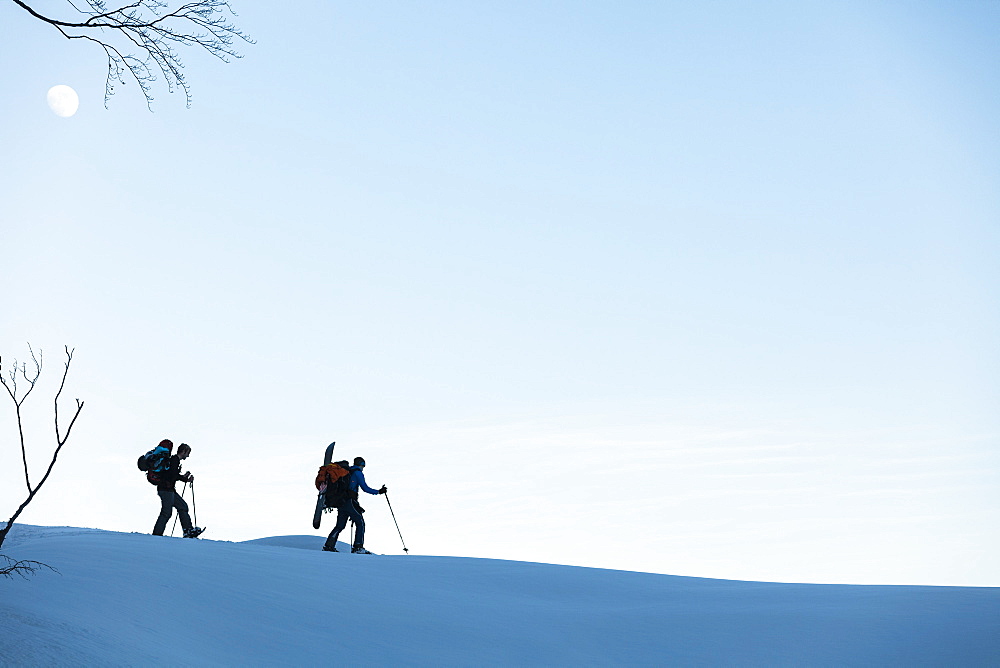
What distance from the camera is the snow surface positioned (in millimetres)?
5734

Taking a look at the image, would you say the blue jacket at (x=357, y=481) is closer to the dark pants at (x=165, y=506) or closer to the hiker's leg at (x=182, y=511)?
the hiker's leg at (x=182, y=511)

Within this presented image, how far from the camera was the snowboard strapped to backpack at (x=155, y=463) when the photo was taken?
1155 cm

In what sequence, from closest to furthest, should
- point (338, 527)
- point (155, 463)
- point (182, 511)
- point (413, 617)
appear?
point (413, 617), point (155, 463), point (182, 511), point (338, 527)

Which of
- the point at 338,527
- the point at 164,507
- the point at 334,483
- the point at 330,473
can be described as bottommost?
the point at 164,507

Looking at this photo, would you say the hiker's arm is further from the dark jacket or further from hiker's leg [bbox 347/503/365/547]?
the dark jacket

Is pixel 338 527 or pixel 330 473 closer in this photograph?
pixel 338 527

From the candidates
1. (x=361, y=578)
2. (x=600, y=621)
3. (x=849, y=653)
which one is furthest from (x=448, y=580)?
(x=849, y=653)

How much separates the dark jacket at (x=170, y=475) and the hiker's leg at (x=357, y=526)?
2.66m

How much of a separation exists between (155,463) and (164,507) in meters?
0.63

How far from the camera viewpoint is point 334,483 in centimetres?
1320

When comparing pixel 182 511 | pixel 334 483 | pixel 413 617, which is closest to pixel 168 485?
pixel 182 511

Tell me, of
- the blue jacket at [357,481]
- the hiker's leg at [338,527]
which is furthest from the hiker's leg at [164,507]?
the blue jacket at [357,481]

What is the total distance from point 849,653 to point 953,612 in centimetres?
173

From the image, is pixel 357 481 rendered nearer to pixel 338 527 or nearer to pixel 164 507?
pixel 338 527
